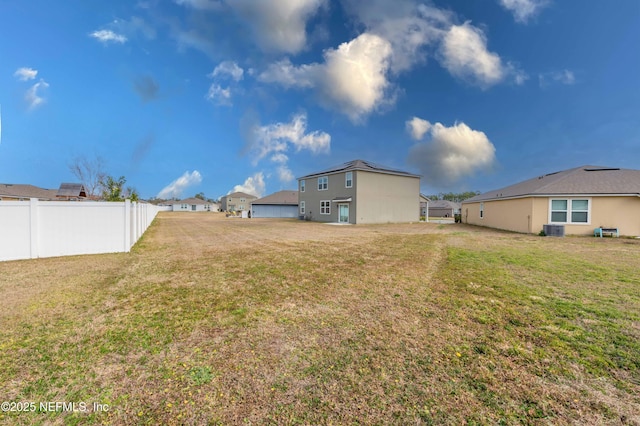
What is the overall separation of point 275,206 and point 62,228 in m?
36.9

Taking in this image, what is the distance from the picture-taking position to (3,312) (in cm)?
397

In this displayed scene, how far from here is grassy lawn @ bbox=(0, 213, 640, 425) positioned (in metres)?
2.14

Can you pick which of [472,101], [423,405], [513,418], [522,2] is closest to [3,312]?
[423,405]

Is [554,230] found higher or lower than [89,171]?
lower

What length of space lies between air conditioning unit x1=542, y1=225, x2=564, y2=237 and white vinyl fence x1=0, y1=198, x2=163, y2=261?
20.7 m

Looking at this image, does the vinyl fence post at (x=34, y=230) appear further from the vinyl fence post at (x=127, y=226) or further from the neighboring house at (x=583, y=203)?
the neighboring house at (x=583, y=203)

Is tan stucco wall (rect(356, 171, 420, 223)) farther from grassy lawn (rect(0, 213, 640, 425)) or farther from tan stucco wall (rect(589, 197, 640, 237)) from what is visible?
grassy lawn (rect(0, 213, 640, 425))

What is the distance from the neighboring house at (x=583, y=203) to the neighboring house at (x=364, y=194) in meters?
11.0

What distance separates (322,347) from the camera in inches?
121

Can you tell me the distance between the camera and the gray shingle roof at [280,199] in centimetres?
4497

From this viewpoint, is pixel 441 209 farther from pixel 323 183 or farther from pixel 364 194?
pixel 364 194

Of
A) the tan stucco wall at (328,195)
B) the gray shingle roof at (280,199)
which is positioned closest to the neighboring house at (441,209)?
the gray shingle roof at (280,199)

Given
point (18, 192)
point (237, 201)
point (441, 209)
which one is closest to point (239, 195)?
point (237, 201)

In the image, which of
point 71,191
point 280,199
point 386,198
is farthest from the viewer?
point 280,199
